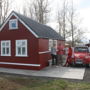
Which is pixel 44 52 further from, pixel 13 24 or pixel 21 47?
pixel 13 24

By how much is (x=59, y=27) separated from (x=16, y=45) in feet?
79.9

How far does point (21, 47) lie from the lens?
14500 mm

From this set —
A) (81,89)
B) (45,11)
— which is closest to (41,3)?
(45,11)

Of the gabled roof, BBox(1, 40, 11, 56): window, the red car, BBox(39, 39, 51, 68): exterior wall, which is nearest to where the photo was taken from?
BBox(39, 39, 51, 68): exterior wall

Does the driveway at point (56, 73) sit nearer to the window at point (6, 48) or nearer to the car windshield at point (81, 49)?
the window at point (6, 48)

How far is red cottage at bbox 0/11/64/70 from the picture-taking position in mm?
13820

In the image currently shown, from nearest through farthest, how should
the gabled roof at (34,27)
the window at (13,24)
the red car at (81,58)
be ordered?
the gabled roof at (34,27), the window at (13,24), the red car at (81,58)

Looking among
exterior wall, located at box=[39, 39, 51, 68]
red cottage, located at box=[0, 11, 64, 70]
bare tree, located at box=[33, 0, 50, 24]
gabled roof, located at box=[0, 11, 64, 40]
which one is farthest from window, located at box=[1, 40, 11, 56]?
bare tree, located at box=[33, 0, 50, 24]

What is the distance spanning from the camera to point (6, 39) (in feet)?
50.5

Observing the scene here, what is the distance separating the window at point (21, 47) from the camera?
14.3 meters

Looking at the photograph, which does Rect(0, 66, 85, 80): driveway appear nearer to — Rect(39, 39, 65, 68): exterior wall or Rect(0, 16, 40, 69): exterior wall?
Rect(0, 16, 40, 69): exterior wall

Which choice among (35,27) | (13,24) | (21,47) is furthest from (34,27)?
(21,47)

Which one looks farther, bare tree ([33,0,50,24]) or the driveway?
bare tree ([33,0,50,24])

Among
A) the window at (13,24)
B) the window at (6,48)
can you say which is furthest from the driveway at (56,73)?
the window at (13,24)
